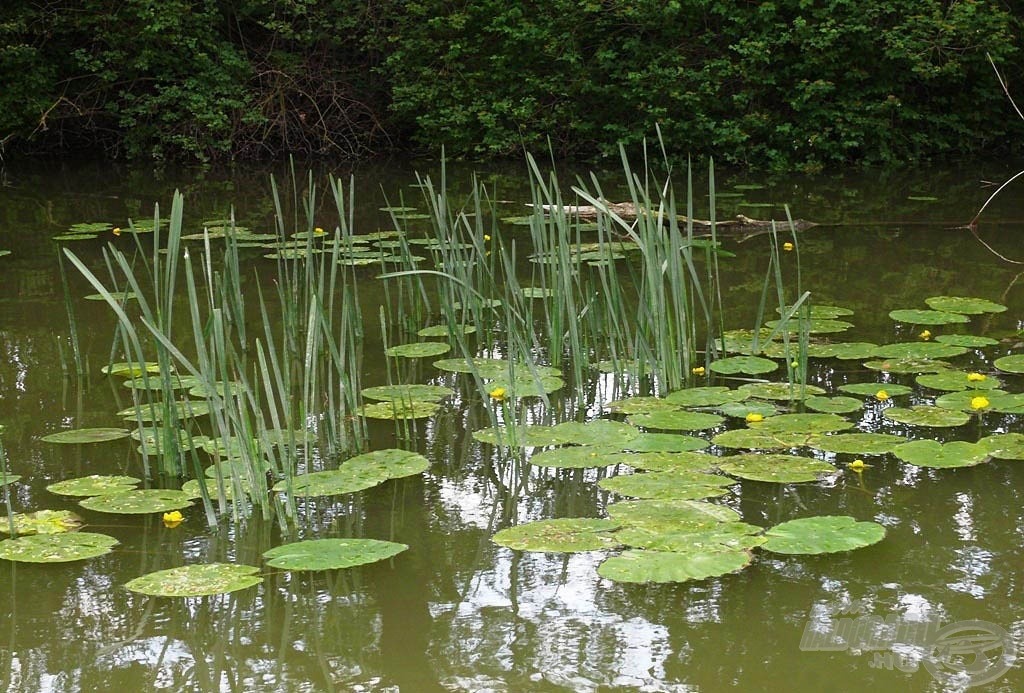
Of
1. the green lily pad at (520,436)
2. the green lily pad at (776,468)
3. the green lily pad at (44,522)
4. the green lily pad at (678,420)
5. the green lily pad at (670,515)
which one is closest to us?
the green lily pad at (670,515)

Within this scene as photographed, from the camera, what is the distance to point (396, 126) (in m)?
10.5

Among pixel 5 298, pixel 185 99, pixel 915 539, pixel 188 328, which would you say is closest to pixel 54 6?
pixel 185 99

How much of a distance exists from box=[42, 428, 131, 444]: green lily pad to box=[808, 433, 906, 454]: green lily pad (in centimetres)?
162

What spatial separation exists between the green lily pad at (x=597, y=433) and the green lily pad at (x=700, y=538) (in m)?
0.50

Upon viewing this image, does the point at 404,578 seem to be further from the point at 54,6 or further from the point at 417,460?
the point at 54,6

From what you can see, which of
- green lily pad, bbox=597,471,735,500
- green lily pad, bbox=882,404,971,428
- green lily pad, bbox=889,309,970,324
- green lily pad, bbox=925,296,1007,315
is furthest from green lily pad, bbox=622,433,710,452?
green lily pad, bbox=925,296,1007,315

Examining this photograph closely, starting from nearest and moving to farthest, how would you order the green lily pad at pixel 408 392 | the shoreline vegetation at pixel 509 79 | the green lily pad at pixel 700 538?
the green lily pad at pixel 700 538
the green lily pad at pixel 408 392
the shoreline vegetation at pixel 509 79

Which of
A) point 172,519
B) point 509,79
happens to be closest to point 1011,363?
point 172,519

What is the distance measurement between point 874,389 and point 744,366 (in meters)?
0.38

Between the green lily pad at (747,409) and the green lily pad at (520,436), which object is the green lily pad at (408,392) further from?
the green lily pad at (747,409)

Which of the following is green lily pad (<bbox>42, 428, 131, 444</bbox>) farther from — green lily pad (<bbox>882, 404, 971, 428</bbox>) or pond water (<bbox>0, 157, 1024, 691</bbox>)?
green lily pad (<bbox>882, 404, 971, 428</bbox>)

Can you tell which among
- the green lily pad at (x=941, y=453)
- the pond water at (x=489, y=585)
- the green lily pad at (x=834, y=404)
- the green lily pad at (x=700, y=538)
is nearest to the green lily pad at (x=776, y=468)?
the pond water at (x=489, y=585)

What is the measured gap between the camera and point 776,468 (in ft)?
8.06

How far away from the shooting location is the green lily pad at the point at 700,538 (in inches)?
→ 81.0
